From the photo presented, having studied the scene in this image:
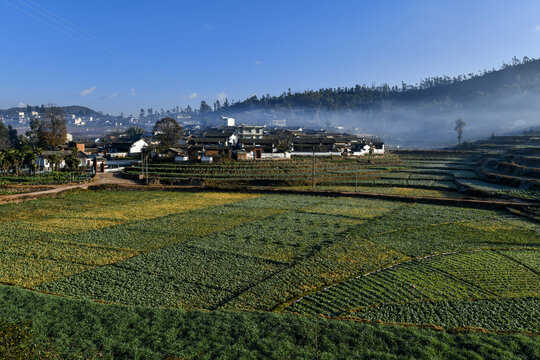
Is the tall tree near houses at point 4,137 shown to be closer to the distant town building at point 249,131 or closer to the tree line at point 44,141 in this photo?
the tree line at point 44,141

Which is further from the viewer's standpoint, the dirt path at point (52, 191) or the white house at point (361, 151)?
the white house at point (361, 151)

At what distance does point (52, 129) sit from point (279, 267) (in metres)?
94.4

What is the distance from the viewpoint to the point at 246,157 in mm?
76312

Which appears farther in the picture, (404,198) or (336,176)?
(336,176)

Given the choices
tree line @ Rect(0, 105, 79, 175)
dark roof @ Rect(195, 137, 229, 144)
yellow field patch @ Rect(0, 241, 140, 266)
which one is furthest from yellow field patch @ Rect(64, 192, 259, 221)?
dark roof @ Rect(195, 137, 229, 144)

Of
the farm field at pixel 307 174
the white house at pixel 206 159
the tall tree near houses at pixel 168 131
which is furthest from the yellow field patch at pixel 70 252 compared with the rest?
the tall tree near houses at pixel 168 131

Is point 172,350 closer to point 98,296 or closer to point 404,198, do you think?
point 98,296

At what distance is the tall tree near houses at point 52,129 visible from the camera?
284ft

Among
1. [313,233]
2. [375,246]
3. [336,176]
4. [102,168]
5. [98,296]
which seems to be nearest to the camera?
[98,296]

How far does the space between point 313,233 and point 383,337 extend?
14247mm

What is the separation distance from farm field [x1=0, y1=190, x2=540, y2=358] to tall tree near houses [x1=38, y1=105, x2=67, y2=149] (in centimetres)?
6334

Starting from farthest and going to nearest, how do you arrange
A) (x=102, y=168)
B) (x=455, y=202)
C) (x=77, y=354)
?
1. (x=102, y=168)
2. (x=455, y=202)
3. (x=77, y=354)

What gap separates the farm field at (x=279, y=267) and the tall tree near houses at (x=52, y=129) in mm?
63335

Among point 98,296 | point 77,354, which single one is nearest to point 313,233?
point 98,296
